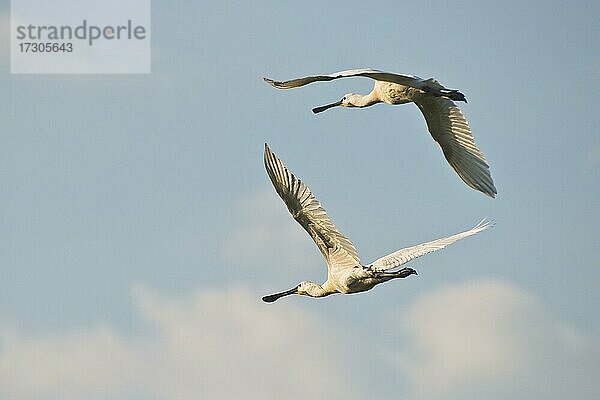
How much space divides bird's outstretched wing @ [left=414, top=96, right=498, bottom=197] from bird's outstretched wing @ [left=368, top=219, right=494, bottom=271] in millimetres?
1497

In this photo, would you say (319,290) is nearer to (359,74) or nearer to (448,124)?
(448,124)

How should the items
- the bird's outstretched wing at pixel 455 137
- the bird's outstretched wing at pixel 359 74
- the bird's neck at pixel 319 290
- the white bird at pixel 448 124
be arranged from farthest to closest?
the bird's neck at pixel 319 290
the bird's outstretched wing at pixel 455 137
the white bird at pixel 448 124
the bird's outstretched wing at pixel 359 74

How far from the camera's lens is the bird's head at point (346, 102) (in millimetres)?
30984

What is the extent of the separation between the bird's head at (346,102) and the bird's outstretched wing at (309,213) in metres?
2.42

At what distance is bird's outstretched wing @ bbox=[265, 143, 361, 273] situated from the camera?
2925 centimetres

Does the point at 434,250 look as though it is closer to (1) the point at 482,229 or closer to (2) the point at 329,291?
(1) the point at 482,229

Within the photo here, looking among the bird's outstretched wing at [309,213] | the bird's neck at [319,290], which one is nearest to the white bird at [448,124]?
the bird's outstretched wing at [309,213]

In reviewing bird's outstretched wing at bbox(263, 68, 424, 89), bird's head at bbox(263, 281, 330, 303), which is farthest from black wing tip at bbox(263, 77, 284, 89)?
bird's head at bbox(263, 281, 330, 303)

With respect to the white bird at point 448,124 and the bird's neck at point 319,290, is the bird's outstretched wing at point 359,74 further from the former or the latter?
the bird's neck at point 319,290

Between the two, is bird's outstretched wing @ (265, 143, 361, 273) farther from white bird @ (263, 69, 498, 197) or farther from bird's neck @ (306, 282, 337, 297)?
white bird @ (263, 69, 498, 197)

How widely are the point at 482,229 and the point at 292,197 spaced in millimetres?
3669

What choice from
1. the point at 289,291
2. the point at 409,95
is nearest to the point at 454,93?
the point at 409,95

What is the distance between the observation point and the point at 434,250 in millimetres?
27516

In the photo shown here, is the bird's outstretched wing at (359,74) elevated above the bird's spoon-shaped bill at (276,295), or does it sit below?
above
